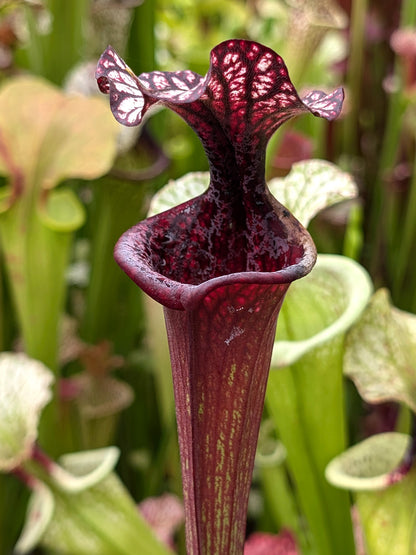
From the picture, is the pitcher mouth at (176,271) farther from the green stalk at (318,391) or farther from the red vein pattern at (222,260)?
the green stalk at (318,391)

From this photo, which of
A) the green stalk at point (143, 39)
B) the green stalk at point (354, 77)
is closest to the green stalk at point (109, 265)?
the green stalk at point (143, 39)

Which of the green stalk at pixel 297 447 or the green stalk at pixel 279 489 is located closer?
the green stalk at pixel 297 447

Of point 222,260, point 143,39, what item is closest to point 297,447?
point 222,260

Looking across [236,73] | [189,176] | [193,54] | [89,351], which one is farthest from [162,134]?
[236,73]

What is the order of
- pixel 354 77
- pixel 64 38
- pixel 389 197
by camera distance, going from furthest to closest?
pixel 354 77 < pixel 389 197 < pixel 64 38

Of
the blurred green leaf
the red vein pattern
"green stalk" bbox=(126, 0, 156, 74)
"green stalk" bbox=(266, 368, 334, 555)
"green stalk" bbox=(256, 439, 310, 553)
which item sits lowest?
"green stalk" bbox=(256, 439, 310, 553)

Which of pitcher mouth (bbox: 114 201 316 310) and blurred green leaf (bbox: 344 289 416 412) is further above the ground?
pitcher mouth (bbox: 114 201 316 310)

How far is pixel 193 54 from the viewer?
736 millimetres

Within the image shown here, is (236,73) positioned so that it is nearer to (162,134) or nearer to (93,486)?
(93,486)

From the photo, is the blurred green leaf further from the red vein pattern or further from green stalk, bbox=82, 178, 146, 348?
green stalk, bbox=82, 178, 146, 348

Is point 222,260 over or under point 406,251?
over

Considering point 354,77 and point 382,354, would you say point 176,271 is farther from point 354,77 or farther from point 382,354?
Result: point 354,77

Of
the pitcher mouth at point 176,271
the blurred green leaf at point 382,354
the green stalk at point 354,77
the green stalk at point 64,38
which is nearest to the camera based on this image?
the pitcher mouth at point 176,271

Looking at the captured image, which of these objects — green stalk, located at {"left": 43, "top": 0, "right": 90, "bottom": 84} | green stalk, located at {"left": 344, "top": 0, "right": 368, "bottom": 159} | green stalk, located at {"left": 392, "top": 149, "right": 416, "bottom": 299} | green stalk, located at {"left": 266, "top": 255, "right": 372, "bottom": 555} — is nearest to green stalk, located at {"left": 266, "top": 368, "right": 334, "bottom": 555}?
green stalk, located at {"left": 266, "top": 255, "right": 372, "bottom": 555}
